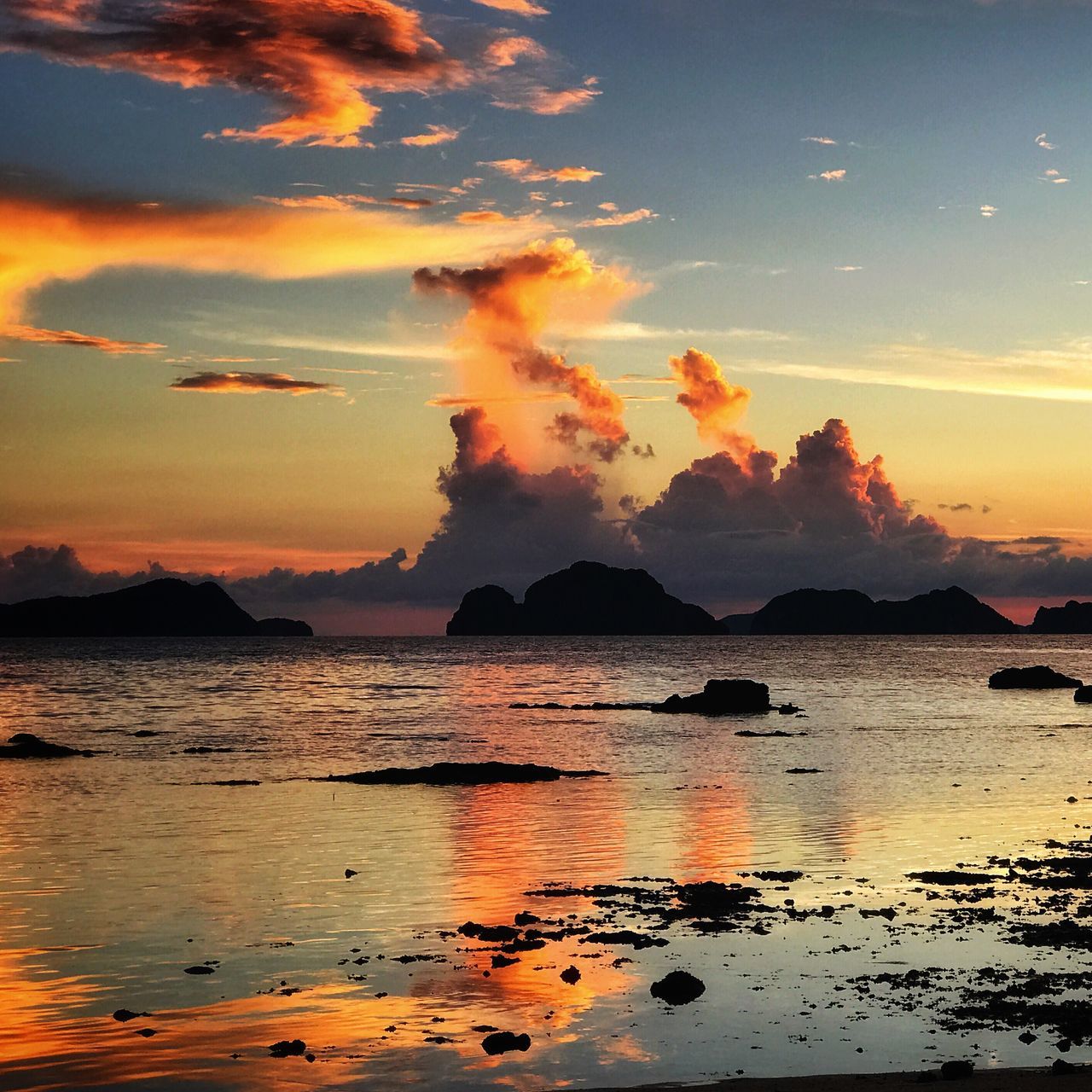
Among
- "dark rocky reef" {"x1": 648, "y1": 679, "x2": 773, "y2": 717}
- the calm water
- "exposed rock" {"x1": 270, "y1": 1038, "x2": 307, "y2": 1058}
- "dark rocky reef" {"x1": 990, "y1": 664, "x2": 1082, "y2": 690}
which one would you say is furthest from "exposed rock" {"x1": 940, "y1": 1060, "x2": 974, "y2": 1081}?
"dark rocky reef" {"x1": 990, "y1": 664, "x2": 1082, "y2": 690}

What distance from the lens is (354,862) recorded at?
116 ft

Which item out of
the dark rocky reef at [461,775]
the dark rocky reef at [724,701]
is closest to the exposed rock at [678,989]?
the dark rocky reef at [461,775]

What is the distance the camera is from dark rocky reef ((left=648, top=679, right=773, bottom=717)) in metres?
114

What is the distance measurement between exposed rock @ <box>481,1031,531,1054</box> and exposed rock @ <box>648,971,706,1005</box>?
3.12 meters

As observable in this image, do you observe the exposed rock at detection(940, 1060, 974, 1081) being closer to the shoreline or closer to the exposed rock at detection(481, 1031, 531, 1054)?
the shoreline

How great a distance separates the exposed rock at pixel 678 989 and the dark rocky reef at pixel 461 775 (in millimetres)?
36483

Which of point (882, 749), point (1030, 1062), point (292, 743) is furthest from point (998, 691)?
point (1030, 1062)

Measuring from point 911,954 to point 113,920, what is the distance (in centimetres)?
1703

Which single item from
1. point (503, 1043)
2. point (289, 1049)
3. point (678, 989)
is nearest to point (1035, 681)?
point (678, 989)

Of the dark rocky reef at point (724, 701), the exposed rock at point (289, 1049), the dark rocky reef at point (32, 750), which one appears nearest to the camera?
the exposed rock at point (289, 1049)

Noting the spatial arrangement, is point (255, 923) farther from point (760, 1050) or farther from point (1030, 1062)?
point (1030, 1062)

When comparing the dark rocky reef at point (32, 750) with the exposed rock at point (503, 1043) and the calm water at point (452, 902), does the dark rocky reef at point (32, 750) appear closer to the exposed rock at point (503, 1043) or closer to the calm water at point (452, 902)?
the calm water at point (452, 902)

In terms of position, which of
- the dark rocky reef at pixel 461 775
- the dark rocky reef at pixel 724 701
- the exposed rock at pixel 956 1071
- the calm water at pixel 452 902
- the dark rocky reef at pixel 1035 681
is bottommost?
the dark rocky reef at pixel 1035 681

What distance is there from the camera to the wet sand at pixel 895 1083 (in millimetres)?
16547
